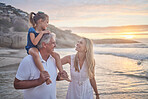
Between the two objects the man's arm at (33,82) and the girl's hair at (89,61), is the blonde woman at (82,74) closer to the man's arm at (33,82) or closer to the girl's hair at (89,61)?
the girl's hair at (89,61)

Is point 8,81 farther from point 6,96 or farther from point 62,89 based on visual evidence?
point 62,89

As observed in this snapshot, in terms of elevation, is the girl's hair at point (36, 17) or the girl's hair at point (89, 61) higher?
the girl's hair at point (36, 17)

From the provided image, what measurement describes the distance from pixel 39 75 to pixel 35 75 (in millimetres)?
52

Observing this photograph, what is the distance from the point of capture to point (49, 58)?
2.41 metres

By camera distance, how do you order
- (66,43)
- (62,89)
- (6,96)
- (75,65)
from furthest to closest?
(66,43) < (62,89) < (6,96) < (75,65)

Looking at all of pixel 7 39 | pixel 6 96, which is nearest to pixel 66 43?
pixel 7 39

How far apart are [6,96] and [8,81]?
1442 millimetres

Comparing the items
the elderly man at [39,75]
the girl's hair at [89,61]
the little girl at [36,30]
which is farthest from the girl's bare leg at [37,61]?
the girl's hair at [89,61]

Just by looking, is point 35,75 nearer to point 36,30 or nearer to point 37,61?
point 37,61

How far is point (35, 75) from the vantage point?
2205mm

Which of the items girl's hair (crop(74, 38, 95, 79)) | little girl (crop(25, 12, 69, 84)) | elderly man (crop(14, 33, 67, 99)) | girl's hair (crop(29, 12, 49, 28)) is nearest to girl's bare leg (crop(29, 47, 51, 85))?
elderly man (crop(14, 33, 67, 99))

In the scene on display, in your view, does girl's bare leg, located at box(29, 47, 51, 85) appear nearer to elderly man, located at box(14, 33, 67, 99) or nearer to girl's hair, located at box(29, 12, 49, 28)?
elderly man, located at box(14, 33, 67, 99)

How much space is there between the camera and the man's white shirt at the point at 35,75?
214 cm

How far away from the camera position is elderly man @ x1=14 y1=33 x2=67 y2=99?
6.98 feet
